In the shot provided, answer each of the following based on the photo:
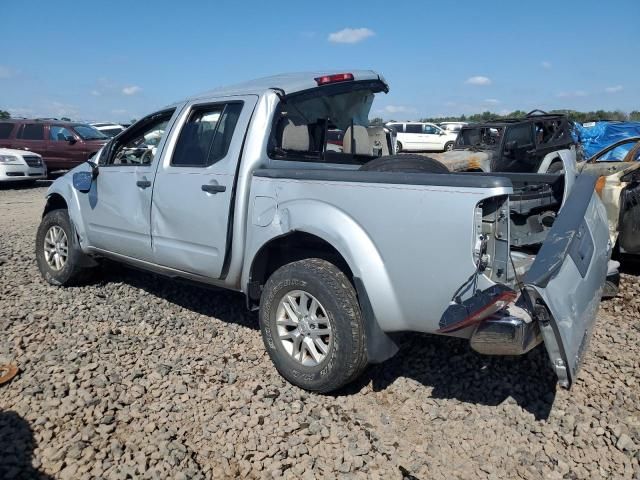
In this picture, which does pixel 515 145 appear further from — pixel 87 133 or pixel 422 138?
pixel 422 138

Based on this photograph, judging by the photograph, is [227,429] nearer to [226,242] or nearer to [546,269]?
[226,242]

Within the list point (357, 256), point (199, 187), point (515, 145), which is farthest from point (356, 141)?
point (515, 145)

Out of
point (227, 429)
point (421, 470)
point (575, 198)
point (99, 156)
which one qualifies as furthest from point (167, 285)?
point (575, 198)

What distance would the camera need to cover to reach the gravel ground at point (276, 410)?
271 centimetres

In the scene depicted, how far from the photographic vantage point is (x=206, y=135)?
4.06 metres

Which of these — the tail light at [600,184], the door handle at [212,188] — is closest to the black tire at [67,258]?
the door handle at [212,188]

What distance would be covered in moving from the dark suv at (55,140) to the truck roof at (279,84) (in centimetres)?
1315

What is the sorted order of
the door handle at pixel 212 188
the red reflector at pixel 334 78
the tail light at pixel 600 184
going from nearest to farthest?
1. the door handle at pixel 212 188
2. the red reflector at pixel 334 78
3. the tail light at pixel 600 184

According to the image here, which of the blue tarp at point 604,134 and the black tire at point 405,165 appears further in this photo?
the blue tarp at point 604,134

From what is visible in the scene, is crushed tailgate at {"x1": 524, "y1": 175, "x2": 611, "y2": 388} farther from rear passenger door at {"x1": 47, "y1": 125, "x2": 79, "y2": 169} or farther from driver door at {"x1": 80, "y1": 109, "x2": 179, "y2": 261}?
rear passenger door at {"x1": 47, "y1": 125, "x2": 79, "y2": 169}

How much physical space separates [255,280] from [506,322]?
→ 5.78 ft

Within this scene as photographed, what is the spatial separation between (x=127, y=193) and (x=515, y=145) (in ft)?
28.3

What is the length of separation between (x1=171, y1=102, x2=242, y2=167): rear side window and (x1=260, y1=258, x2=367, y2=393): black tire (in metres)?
1.09

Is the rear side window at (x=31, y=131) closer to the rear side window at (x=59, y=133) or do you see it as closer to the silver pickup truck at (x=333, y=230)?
the rear side window at (x=59, y=133)
